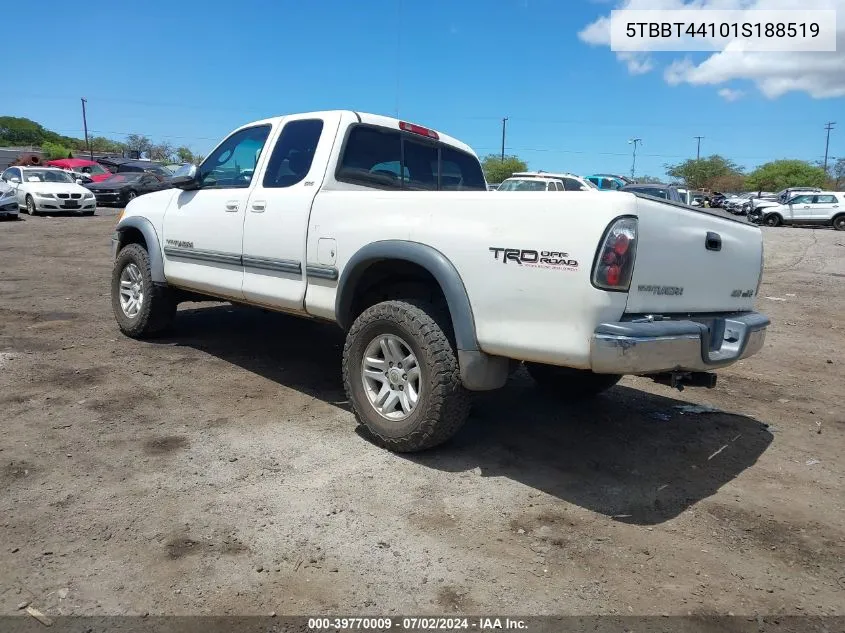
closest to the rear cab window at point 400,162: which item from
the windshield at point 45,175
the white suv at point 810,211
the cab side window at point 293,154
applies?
the cab side window at point 293,154

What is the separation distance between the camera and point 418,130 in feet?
16.8

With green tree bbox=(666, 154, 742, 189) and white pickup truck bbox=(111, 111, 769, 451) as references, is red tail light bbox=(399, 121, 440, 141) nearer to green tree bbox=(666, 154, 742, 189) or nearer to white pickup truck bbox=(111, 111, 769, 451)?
white pickup truck bbox=(111, 111, 769, 451)

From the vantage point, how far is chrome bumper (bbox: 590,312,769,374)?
295cm

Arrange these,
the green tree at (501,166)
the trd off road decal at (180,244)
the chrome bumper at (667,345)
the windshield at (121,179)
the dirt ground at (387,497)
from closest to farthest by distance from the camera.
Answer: the dirt ground at (387,497)
the chrome bumper at (667,345)
the trd off road decal at (180,244)
the windshield at (121,179)
the green tree at (501,166)

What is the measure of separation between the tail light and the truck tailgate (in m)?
0.05

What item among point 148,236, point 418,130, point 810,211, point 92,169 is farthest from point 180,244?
point 92,169

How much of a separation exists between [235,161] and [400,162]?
1.46 metres

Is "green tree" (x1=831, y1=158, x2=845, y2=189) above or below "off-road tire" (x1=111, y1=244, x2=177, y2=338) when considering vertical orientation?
above

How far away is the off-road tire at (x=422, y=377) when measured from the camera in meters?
3.53

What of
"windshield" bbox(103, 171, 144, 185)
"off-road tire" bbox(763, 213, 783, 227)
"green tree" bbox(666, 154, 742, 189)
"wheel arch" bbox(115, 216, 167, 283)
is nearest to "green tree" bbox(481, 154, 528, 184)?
"green tree" bbox(666, 154, 742, 189)

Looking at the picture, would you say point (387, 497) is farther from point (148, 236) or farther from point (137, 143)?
point (137, 143)

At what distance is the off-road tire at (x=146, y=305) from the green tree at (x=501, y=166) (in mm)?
62977

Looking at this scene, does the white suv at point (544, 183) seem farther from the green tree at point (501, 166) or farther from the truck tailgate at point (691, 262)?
the green tree at point (501, 166)

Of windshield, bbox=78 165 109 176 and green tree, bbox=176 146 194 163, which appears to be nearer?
windshield, bbox=78 165 109 176
